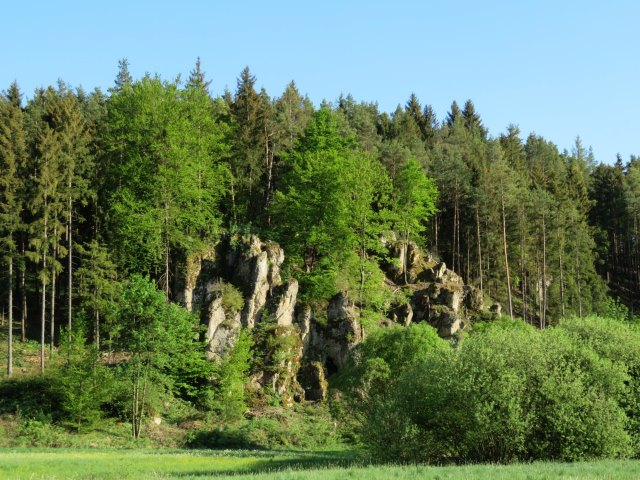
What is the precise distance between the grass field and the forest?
5.41 metres

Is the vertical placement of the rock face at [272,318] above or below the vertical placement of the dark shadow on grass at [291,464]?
above

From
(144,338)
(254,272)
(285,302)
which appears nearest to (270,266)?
(254,272)

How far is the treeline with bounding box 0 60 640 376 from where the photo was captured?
179ft

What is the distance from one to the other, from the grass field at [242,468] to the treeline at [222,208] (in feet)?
56.0

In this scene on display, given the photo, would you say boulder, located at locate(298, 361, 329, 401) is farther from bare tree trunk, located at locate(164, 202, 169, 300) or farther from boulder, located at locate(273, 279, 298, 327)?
bare tree trunk, located at locate(164, 202, 169, 300)

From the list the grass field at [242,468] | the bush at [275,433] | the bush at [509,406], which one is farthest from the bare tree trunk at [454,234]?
the grass field at [242,468]

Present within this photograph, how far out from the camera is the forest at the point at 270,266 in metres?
35.9

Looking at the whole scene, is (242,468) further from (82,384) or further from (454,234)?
(454,234)

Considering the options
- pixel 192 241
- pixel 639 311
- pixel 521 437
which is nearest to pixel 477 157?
pixel 639 311

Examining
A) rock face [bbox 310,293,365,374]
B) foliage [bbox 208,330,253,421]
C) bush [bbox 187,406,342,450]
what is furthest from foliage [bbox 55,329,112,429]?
rock face [bbox 310,293,365,374]

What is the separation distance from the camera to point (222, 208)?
71562 mm

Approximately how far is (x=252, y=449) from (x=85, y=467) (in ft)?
53.9

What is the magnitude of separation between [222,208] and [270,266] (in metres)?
16.5

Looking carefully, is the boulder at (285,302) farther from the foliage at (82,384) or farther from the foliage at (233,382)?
the foliage at (82,384)
